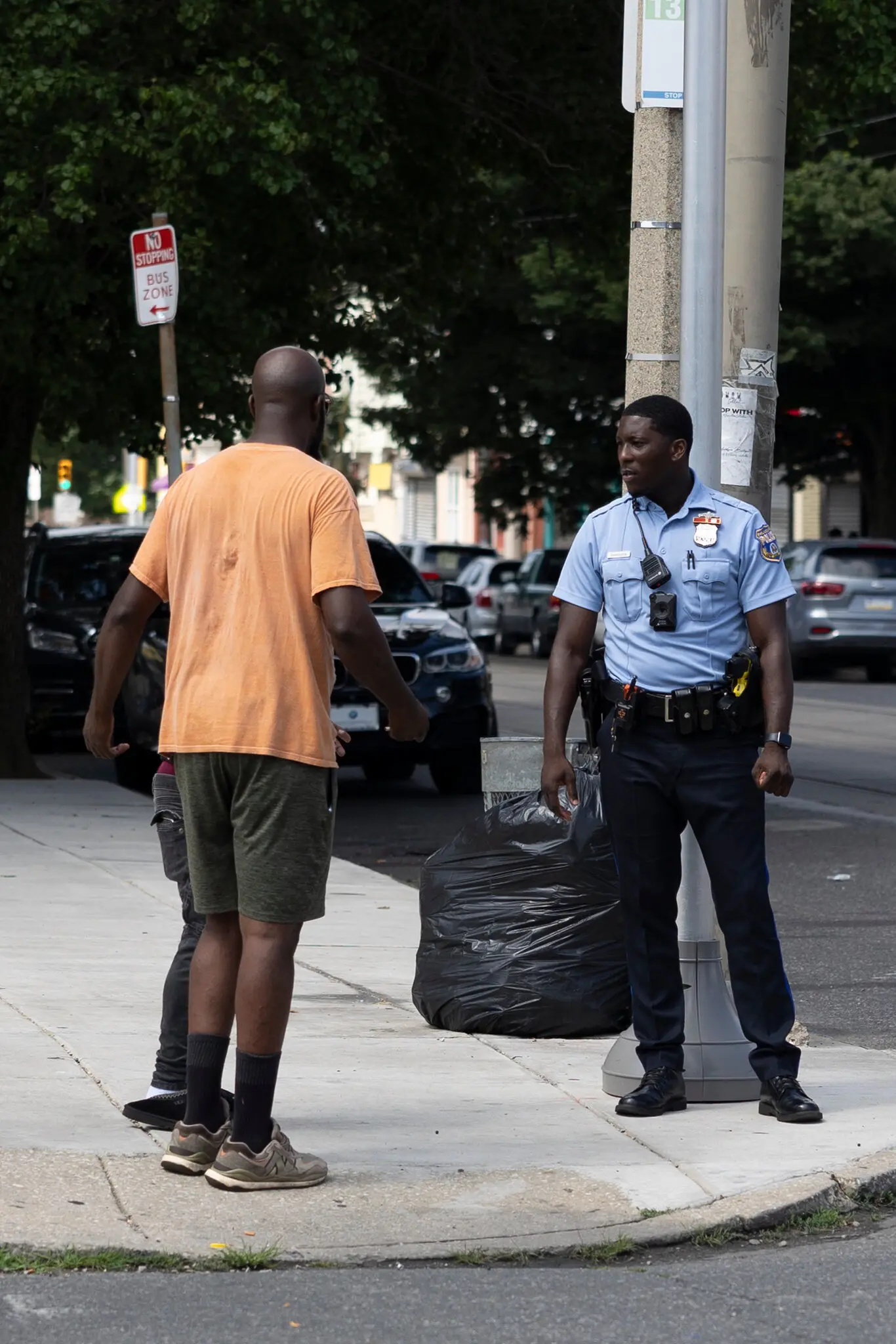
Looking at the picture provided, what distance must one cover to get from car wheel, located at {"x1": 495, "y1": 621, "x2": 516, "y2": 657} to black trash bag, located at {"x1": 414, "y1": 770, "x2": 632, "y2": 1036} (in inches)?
1141

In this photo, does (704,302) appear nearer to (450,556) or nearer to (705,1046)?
(705,1046)

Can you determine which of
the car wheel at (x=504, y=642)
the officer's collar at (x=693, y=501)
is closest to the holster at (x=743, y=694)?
the officer's collar at (x=693, y=501)

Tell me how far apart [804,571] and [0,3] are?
675 inches

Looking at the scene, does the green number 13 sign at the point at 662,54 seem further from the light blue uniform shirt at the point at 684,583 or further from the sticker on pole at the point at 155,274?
the sticker on pole at the point at 155,274

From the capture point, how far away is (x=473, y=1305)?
4.34m

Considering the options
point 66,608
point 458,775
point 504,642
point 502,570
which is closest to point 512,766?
point 458,775

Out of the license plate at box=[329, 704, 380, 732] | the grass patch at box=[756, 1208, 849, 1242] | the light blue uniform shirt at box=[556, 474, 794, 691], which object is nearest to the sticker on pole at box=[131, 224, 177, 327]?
the license plate at box=[329, 704, 380, 732]

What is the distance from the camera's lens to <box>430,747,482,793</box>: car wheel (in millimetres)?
14297

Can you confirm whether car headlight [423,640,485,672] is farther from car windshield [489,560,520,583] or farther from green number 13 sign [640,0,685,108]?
car windshield [489,560,520,583]

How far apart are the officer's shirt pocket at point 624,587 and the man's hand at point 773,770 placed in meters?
0.47

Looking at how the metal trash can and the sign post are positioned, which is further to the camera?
the sign post

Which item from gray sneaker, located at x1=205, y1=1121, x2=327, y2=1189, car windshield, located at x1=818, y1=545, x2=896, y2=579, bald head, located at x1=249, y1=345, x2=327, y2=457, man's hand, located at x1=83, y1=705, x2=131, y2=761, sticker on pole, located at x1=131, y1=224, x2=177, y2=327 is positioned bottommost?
gray sneaker, located at x1=205, y1=1121, x2=327, y2=1189

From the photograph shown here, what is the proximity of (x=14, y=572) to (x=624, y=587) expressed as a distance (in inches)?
382

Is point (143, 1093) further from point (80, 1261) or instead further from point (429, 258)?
point (429, 258)
